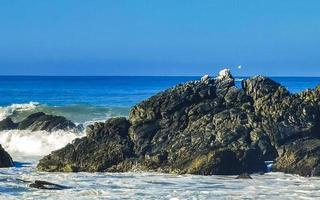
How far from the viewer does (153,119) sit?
3092 centimetres

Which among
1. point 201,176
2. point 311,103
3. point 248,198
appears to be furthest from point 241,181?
point 311,103

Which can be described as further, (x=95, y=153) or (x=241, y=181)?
(x=95, y=153)

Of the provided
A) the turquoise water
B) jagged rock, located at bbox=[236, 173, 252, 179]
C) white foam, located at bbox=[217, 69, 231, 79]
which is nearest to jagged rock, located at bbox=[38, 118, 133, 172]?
jagged rock, located at bbox=[236, 173, 252, 179]

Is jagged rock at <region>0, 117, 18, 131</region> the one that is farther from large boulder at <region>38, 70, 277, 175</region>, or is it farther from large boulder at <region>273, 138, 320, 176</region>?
large boulder at <region>273, 138, 320, 176</region>

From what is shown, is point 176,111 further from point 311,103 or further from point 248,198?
point 248,198

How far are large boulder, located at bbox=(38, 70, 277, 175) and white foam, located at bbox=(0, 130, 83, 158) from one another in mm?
6313

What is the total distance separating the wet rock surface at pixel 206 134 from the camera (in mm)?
27281

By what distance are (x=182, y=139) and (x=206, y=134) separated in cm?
91

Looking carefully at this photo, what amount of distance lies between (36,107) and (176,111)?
33965 millimetres

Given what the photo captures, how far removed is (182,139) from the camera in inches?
1144

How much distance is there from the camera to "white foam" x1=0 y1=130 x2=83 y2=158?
36.0 m

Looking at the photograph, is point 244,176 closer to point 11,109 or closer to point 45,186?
point 45,186

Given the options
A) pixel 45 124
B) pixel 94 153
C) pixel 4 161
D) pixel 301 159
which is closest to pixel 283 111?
pixel 301 159

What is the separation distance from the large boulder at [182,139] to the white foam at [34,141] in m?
6.31
